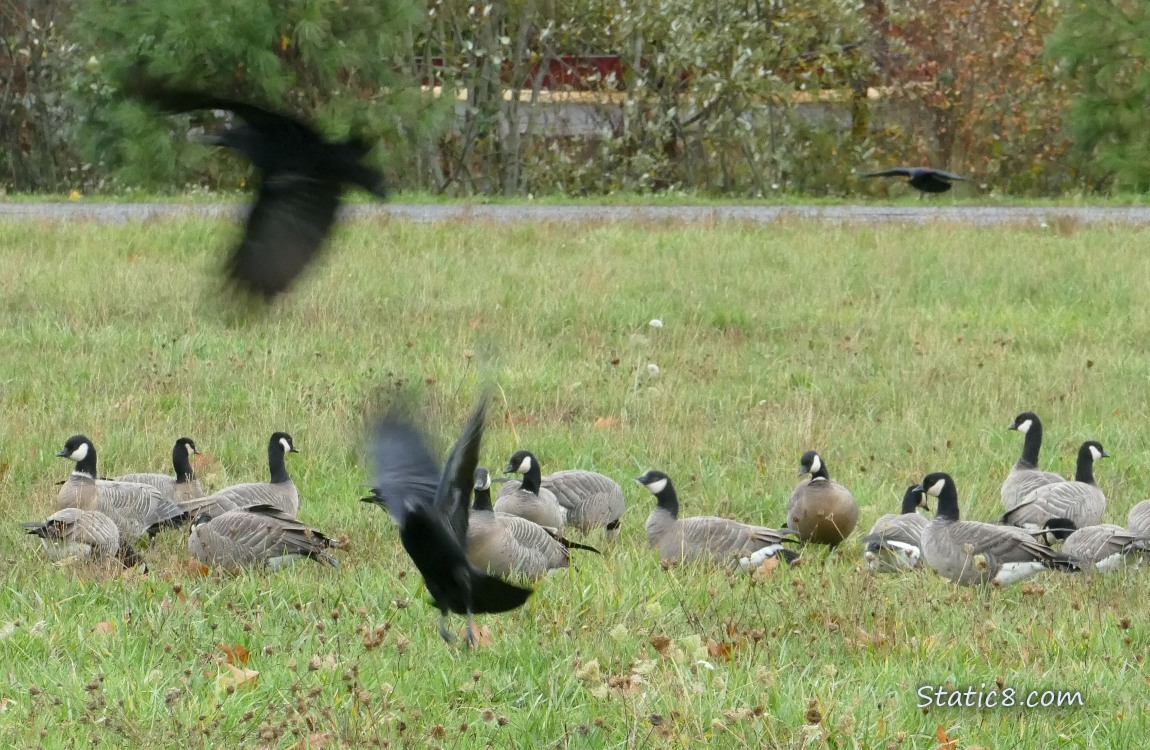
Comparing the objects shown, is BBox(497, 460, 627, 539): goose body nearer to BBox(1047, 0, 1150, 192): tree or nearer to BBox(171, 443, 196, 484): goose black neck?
BBox(171, 443, 196, 484): goose black neck

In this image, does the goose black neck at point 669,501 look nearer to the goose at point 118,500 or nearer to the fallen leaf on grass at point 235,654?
the goose at point 118,500

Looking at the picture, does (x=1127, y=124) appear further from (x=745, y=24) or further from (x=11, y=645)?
(x=11, y=645)

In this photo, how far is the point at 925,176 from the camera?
12.6 feet

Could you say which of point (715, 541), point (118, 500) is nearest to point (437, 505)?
point (715, 541)

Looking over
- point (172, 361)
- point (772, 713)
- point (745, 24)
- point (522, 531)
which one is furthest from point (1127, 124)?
point (772, 713)

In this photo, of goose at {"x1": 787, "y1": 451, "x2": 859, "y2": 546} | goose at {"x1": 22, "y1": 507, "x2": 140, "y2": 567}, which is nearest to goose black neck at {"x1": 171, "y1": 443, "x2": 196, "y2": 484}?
A: goose at {"x1": 22, "y1": 507, "x2": 140, "y2": 567}

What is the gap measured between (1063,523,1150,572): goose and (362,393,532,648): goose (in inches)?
100

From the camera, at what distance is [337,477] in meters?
6.85

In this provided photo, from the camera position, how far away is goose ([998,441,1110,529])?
6016 millimetres

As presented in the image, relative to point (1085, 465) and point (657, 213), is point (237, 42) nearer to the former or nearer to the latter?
point (1085, 465)

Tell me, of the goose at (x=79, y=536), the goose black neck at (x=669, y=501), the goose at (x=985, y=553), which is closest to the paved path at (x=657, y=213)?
the goose black neck at (x=669, y=501)

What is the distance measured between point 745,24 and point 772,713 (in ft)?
57.9

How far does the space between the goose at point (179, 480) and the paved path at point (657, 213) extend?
719 centimetres

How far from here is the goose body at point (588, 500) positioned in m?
6.22
